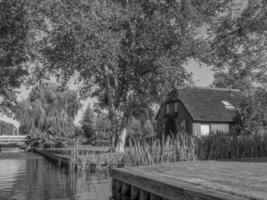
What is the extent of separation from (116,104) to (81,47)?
15.8 feet

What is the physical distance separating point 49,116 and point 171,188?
30566 millimetres

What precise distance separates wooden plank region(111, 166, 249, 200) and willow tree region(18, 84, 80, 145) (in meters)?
26.7

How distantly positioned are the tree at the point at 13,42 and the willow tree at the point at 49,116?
14.1 meters

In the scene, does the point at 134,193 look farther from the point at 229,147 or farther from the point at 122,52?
the point at 122,52

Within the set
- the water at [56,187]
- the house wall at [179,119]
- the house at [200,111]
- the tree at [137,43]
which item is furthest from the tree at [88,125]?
the water at [56,187]

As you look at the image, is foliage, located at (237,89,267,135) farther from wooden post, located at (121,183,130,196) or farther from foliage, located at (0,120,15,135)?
foliage, located at (0,120,15,135)

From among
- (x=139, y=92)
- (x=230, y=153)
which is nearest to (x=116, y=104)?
(x=139, y=92)

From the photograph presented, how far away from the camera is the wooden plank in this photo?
17.1 ft

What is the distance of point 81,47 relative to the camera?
47.1ft

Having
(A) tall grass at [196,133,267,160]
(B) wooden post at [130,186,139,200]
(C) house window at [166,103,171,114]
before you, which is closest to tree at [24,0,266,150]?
(A) tall grass at [196,133,267,160]

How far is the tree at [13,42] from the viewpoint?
14.9m

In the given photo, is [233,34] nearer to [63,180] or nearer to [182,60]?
[182,60]

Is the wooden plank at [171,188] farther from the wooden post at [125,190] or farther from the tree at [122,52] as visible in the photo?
the tree at [122,52]

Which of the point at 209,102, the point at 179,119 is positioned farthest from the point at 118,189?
the point at 209,102
